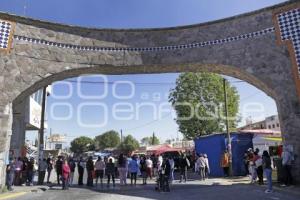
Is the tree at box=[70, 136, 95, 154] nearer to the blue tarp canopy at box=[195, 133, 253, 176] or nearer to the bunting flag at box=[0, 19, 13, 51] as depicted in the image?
the blue tarp canopy at box=[195, 133, 253, 176]

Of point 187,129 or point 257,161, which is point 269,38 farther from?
point 187,129

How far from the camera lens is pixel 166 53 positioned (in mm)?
16250

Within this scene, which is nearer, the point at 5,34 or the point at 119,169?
the point at 5,34

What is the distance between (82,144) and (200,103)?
73886 mm

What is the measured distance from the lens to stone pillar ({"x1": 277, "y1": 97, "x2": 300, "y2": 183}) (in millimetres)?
14102

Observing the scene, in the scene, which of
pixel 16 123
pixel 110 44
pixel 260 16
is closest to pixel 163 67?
pixel 110 44

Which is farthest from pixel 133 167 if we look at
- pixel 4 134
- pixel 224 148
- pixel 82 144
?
pixel 82 144

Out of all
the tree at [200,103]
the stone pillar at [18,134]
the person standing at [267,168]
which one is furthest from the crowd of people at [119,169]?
the tree at [200,103]

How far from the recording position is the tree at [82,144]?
104 meters

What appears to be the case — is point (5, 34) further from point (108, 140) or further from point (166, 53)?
point (108, 140)

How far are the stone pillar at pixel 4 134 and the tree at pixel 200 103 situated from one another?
77.2 feet

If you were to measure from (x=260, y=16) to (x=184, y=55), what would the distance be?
3.58 m

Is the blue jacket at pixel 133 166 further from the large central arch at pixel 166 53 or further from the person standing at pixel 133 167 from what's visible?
the large central arch at pixel 166 53

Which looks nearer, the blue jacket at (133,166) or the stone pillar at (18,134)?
the blue jacket at (133,166)
